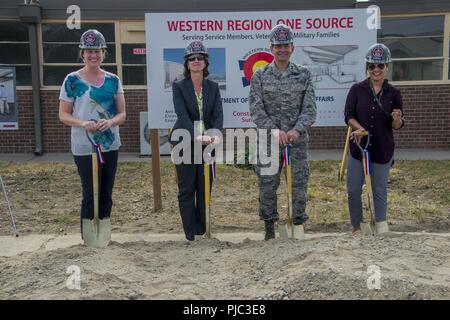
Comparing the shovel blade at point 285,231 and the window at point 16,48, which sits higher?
the window at point 16,48

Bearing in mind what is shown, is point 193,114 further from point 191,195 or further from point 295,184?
point 295,184

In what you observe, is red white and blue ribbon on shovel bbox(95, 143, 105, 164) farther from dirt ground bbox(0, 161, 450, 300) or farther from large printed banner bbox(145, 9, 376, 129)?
large printed banner bbox(145, 9, 376, 129)

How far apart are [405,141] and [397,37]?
7.96 ft

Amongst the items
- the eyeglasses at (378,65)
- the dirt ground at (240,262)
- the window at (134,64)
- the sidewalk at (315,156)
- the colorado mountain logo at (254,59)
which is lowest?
the dirt ground at (240,262)

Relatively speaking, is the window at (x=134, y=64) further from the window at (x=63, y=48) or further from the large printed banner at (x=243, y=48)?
the large printed banner at (x=243, y=48)

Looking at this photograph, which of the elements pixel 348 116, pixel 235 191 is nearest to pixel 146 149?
pixel 235 191

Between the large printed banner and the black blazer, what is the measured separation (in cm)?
124

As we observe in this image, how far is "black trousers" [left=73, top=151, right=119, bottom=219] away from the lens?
4684 millimetres

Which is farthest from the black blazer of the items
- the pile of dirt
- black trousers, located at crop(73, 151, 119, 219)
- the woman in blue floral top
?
the pile of dirt

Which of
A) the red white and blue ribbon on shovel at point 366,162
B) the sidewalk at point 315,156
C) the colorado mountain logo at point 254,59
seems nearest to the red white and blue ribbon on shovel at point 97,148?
the colorado mountain logo at point 254,59

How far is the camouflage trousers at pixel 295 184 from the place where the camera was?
4.88 meters

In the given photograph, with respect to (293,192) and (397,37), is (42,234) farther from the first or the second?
(397,37)

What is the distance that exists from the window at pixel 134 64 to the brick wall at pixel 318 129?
282 millimetres

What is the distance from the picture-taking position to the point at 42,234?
5.89 metres
